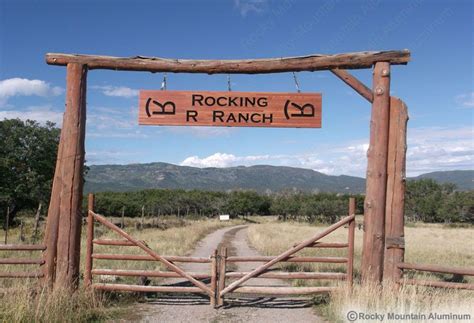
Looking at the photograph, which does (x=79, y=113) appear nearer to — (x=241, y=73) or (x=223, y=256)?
(x=241, y=73)

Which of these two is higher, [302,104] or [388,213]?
[302,104]

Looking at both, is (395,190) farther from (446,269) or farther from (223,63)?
(223,63)

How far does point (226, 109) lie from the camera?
8.29 m

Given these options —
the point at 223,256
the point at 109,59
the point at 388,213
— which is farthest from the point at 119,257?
the point at 388,213


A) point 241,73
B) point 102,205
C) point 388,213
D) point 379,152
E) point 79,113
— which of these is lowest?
point 102,205

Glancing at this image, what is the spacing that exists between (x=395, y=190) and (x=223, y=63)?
12.2ft

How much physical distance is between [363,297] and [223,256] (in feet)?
7.80

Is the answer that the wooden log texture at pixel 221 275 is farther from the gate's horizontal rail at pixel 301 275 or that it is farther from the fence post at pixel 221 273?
the gate's horizontal rail at pixel 301 275

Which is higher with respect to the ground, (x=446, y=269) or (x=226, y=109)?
(x=226, y=109)

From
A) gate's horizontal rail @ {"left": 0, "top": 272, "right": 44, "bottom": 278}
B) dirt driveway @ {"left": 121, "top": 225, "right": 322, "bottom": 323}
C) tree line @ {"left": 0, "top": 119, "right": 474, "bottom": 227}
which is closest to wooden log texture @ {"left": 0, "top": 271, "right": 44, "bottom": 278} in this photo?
gate's horizontal rail @ {"left": 0, "top": 272, "right": 44, "bottom": 278}

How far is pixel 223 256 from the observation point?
310 inches

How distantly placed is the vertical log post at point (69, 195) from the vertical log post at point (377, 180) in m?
4.97

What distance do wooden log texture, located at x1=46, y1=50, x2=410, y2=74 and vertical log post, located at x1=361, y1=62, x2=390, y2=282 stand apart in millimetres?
425

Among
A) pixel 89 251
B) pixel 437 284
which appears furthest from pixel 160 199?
pixel 437 284
